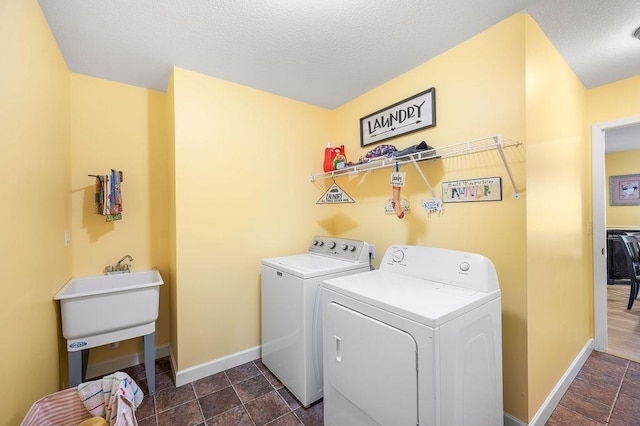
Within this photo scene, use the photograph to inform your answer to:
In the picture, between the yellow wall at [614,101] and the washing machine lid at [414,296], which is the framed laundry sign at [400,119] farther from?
the yellow wall at [614,101]

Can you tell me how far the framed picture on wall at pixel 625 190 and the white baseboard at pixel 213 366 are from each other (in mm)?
6738

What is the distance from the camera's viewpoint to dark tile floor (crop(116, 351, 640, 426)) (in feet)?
5.47

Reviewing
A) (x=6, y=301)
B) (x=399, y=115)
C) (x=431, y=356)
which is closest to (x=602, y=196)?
→ (x=399, y=115)

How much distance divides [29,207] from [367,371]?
6.02 ft

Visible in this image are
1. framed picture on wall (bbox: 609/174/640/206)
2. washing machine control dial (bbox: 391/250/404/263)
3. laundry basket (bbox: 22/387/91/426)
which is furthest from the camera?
framed picture on wall (bbox: 609/174/640/206)

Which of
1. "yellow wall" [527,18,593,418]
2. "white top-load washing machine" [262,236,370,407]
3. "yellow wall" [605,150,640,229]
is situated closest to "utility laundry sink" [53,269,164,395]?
"white top-load washing machine" [262,236,370,407]

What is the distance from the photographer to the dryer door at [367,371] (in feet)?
3.66

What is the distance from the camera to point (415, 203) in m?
2.02

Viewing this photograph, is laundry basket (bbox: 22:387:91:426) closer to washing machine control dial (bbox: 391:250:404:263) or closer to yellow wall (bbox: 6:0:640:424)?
yellow wall (bbox: 6:0:640:424)

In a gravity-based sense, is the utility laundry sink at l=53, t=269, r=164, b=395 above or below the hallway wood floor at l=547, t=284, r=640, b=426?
above

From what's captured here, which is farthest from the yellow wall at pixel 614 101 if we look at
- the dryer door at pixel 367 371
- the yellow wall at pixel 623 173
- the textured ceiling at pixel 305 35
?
the yellow wall at pixel 623 173

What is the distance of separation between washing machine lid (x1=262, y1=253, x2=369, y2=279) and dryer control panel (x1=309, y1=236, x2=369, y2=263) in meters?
0.04

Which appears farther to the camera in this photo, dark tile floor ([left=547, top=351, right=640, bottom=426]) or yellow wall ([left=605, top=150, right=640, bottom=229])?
yellow wall ([left=605, top=150, right=640, bottom=229])

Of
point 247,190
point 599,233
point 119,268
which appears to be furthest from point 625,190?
point 119,268
